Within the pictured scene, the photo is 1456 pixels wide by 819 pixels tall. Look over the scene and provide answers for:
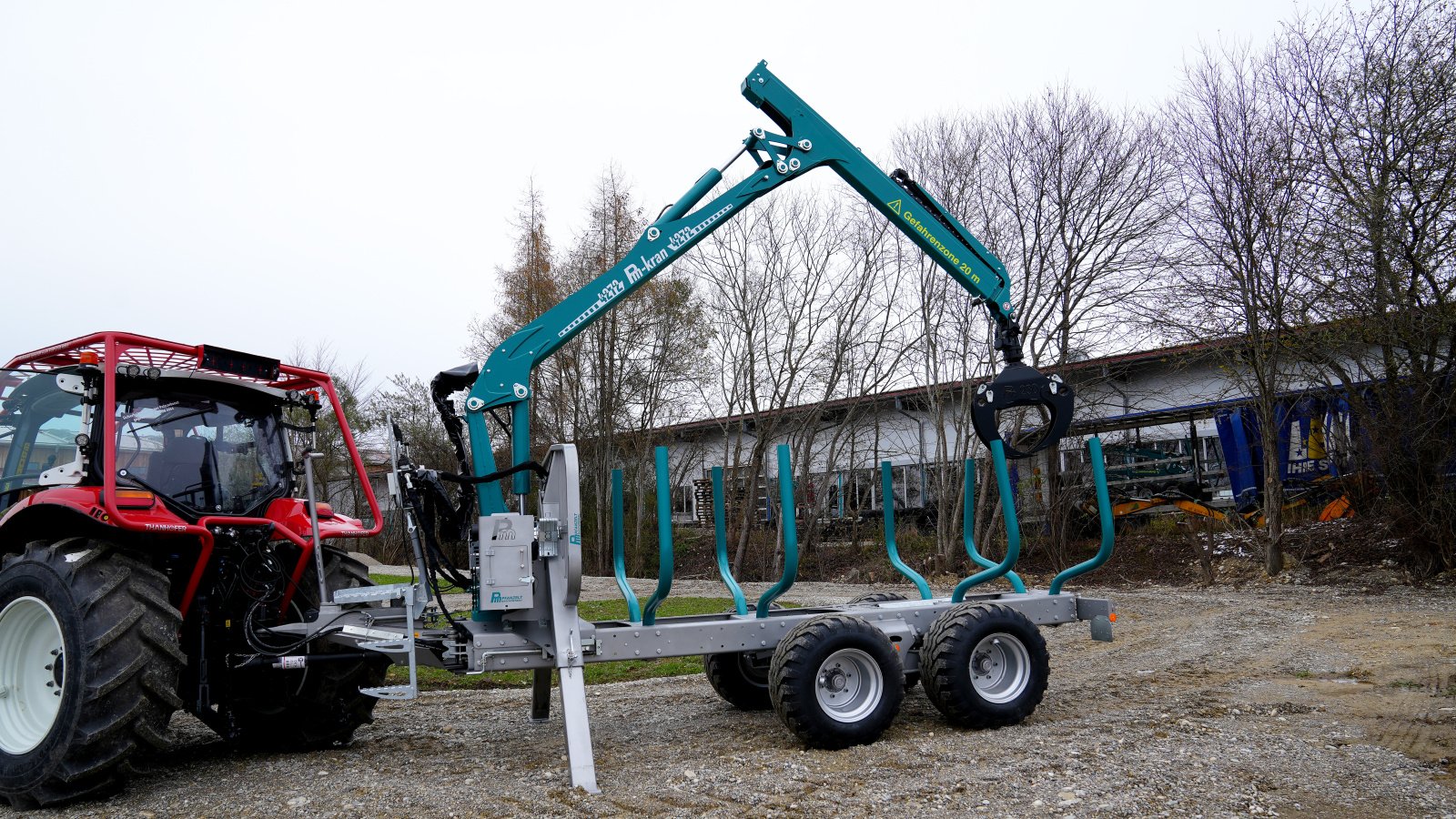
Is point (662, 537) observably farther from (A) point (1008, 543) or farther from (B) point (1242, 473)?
(B) point (1242, 473)

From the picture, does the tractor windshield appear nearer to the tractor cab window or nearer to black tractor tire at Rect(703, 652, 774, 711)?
the tractor cab window

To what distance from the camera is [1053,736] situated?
5457 mm

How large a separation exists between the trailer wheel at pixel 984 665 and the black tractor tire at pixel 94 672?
4048mm

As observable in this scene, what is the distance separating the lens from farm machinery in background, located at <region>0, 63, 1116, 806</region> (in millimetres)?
4668

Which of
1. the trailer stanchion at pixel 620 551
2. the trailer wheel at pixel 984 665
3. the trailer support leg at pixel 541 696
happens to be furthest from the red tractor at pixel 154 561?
the trailer wheel at pixel 984 665

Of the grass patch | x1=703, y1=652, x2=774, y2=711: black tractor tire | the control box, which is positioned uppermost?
the control box

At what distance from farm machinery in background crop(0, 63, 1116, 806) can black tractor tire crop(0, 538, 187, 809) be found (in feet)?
0.03

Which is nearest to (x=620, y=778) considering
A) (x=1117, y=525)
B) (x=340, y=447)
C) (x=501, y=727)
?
(x=501, y=727)

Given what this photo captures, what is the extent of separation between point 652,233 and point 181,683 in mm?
3650

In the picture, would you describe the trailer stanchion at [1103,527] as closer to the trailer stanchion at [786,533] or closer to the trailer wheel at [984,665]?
the trailer wheel at [984,665]

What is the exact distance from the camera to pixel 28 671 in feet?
16.5

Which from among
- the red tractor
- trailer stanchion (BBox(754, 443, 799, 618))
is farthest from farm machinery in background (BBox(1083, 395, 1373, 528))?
the red tractor

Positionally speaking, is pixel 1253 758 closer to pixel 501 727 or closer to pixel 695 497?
pixel 501 727

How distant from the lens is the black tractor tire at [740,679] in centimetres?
666
